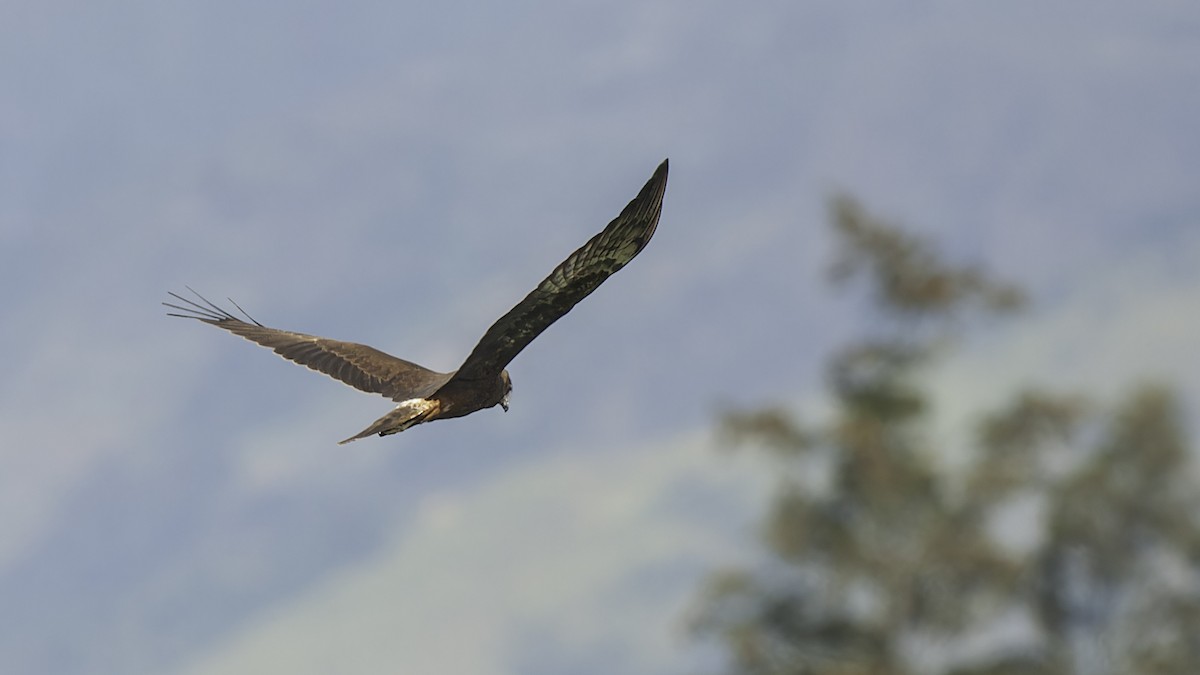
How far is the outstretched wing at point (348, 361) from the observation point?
13.2m

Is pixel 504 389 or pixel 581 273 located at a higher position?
pixel 504 389

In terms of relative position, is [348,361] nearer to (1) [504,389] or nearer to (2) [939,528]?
(1) [504,389]

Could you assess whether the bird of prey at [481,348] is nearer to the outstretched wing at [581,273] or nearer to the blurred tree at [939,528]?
the outstretched wing at [581,273]

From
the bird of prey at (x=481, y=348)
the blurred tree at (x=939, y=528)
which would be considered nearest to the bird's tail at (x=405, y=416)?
the bird of prey at (x=481, y=348)

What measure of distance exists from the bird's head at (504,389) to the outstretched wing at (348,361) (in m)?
0.34

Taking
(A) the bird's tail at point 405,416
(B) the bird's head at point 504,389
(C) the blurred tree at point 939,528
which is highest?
(C) the blurred tree at point 939,528

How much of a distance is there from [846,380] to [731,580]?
4.35 m

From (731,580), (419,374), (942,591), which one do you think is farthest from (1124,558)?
(419,374)

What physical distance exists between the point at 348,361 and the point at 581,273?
2926mm

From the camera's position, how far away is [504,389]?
1293cm

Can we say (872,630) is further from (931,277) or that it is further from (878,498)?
(931,277)

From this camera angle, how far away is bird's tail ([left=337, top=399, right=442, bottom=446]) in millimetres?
12000

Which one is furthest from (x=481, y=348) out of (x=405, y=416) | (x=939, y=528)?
(x=939, y=528)

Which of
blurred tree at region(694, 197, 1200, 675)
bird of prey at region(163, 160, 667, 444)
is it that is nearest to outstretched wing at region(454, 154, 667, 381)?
bird of prey at region(163, 160, 667, 444)
